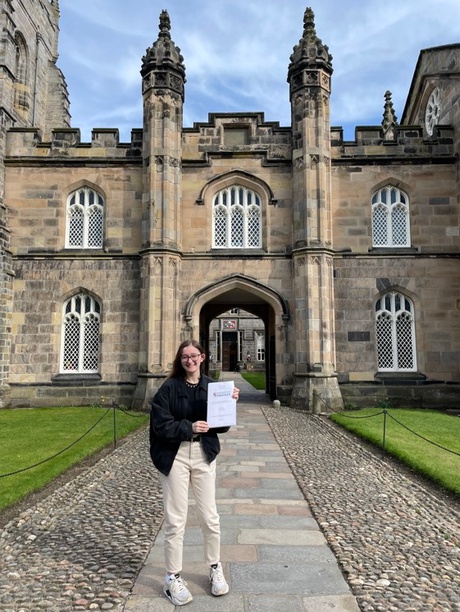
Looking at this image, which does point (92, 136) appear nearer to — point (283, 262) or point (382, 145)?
point (283, 262)

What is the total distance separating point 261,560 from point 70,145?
1528 centimetres

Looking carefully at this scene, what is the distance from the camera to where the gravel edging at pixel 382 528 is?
11.7 ft

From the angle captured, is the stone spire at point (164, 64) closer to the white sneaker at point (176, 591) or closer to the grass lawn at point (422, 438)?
the grass lawn at point (422, 438)

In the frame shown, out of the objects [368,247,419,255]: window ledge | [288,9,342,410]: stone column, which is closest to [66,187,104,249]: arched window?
[288,9,342,410]: stone column

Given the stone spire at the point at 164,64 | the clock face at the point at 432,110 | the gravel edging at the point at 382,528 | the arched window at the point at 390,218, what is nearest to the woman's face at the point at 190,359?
the gravel edging at the point at 382,528

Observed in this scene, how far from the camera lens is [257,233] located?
51.9 ft

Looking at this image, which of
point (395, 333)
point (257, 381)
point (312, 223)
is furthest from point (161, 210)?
point (257, 381)

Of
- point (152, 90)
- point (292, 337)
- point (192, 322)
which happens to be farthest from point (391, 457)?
point (152, 90)

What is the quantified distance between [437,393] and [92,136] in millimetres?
14199

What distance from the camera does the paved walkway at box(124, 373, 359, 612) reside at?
132 inches

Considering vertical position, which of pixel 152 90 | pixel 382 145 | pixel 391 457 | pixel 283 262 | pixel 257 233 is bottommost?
pixel 391 457

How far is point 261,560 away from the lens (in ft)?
13.4

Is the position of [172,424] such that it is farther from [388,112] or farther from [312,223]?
[388,112]

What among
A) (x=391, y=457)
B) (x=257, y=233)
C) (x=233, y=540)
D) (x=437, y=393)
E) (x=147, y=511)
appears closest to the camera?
(x=233, y=540)
